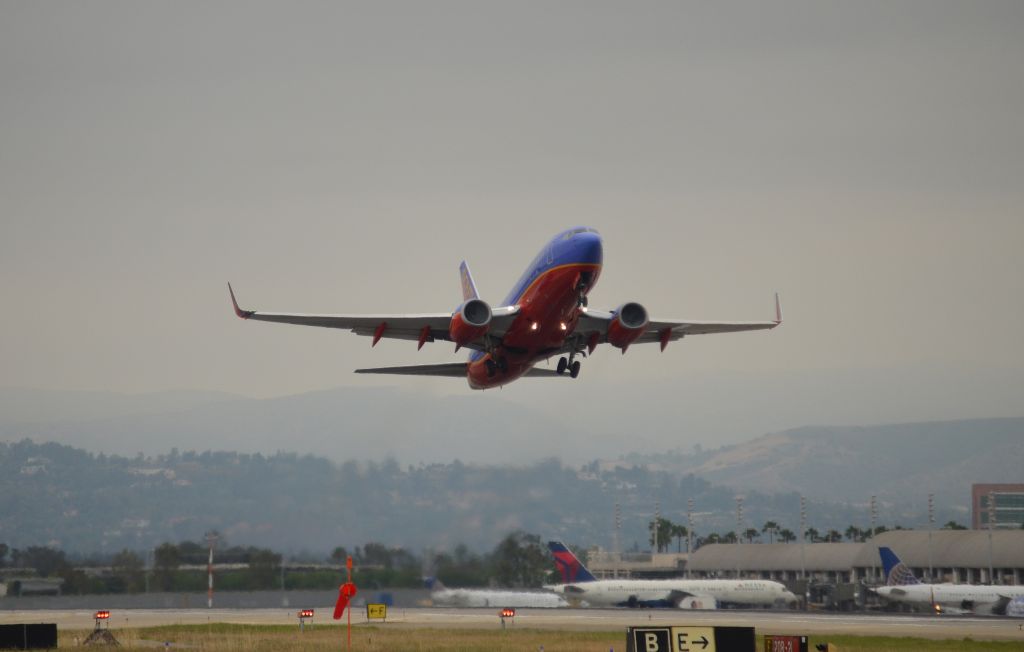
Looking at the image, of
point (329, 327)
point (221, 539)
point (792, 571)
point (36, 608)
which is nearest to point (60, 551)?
point (36, 608)

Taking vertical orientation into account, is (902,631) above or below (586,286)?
below

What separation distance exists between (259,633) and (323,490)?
27481 mm

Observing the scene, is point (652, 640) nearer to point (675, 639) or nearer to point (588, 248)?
point (675, 639)

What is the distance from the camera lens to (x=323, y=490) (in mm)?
91000

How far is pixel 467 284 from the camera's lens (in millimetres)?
67625

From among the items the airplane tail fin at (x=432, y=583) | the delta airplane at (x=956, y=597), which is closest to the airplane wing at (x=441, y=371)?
the airplane tail fin at (x=432, y=583)

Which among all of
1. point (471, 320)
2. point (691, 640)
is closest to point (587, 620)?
point (471, 320)

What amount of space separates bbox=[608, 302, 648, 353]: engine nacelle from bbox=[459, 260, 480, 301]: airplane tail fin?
1351 centimetres

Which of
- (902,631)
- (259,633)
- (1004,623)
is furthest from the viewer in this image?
(1004,623)

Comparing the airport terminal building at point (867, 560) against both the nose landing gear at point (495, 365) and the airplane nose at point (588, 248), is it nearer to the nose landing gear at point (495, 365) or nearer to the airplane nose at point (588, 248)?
the nose landing gear at point (495, 365)

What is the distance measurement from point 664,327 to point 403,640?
17.5 meters

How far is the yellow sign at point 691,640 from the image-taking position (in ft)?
108

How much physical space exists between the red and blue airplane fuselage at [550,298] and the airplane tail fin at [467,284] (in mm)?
9126

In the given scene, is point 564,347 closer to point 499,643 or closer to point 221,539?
point 499,643
